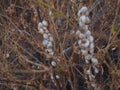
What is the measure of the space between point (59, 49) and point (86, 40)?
0.27m

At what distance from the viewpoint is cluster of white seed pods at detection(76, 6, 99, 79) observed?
1438 millimetres

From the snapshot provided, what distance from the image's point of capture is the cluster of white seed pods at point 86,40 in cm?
144

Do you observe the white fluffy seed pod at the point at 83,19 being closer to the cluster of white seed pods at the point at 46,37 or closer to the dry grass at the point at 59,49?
the dry grass at the point at 59,49

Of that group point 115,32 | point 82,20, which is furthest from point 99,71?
point 82,20

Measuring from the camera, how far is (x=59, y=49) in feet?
5.74

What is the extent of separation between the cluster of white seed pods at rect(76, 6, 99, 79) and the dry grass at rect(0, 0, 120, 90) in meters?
0.04

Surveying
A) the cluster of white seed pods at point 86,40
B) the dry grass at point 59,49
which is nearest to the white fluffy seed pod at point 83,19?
the cluster of white seed pods at point 86,40

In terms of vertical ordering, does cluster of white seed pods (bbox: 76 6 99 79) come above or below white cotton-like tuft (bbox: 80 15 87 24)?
below

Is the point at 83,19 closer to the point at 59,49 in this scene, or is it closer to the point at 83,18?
the point at 83,18

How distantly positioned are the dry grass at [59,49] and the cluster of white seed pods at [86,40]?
0.04 meters

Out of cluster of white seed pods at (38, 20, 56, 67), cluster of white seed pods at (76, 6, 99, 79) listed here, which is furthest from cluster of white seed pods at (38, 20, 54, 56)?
cluster of white seed pods at (76, 6, 99, 79)

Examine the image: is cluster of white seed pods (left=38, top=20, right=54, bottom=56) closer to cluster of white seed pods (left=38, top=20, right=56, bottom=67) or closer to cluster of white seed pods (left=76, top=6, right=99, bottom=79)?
cluster of white seed pods (left=38, top=20, right=56, bottom=67)

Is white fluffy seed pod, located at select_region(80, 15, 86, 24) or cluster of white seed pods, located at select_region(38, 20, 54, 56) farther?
cluster of white seed pods, located at select_region(38, 20, 54, 56)

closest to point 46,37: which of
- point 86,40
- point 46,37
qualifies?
point 46,37
